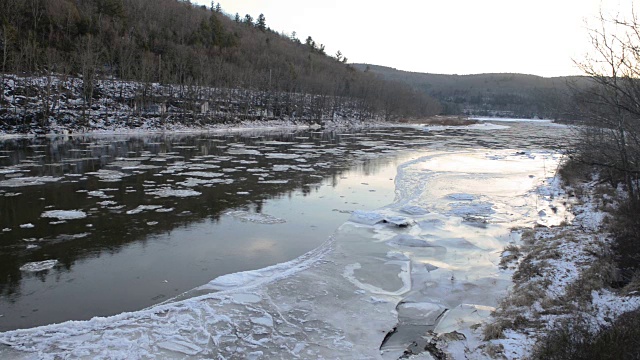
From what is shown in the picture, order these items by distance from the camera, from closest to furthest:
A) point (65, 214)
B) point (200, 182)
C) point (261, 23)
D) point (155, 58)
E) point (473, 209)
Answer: point (65, 214) → point (473, 209) → point (200, 182) → point (155, 58) → point (261, 23)

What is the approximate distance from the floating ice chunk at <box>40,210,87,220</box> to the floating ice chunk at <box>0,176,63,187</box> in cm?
490

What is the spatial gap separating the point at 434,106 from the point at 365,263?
506ft

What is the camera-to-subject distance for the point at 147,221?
11.6 meters

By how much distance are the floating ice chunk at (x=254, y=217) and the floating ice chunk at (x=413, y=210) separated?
4.11 metres

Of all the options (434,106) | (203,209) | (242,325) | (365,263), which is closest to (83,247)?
(203,209)

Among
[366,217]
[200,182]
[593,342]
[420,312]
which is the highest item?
[593,342]

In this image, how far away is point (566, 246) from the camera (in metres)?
9.46

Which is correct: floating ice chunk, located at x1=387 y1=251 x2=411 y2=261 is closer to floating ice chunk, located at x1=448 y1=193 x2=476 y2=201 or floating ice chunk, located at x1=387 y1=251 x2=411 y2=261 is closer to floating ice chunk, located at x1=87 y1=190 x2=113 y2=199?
floating ice chunk, located at x1=448 y1=193 x2=476 y2=201

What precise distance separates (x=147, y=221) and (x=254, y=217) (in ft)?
9.78

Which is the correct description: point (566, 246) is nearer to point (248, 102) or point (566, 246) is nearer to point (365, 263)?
point (365, 263)

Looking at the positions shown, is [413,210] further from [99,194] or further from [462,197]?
[99,194]

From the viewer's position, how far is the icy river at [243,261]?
583cm

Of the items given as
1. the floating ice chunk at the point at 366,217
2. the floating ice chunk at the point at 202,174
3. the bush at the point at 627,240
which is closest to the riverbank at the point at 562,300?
the bush at the point at 627,240

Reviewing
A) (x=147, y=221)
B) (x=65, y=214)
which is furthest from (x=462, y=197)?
(x=65, y=214)
